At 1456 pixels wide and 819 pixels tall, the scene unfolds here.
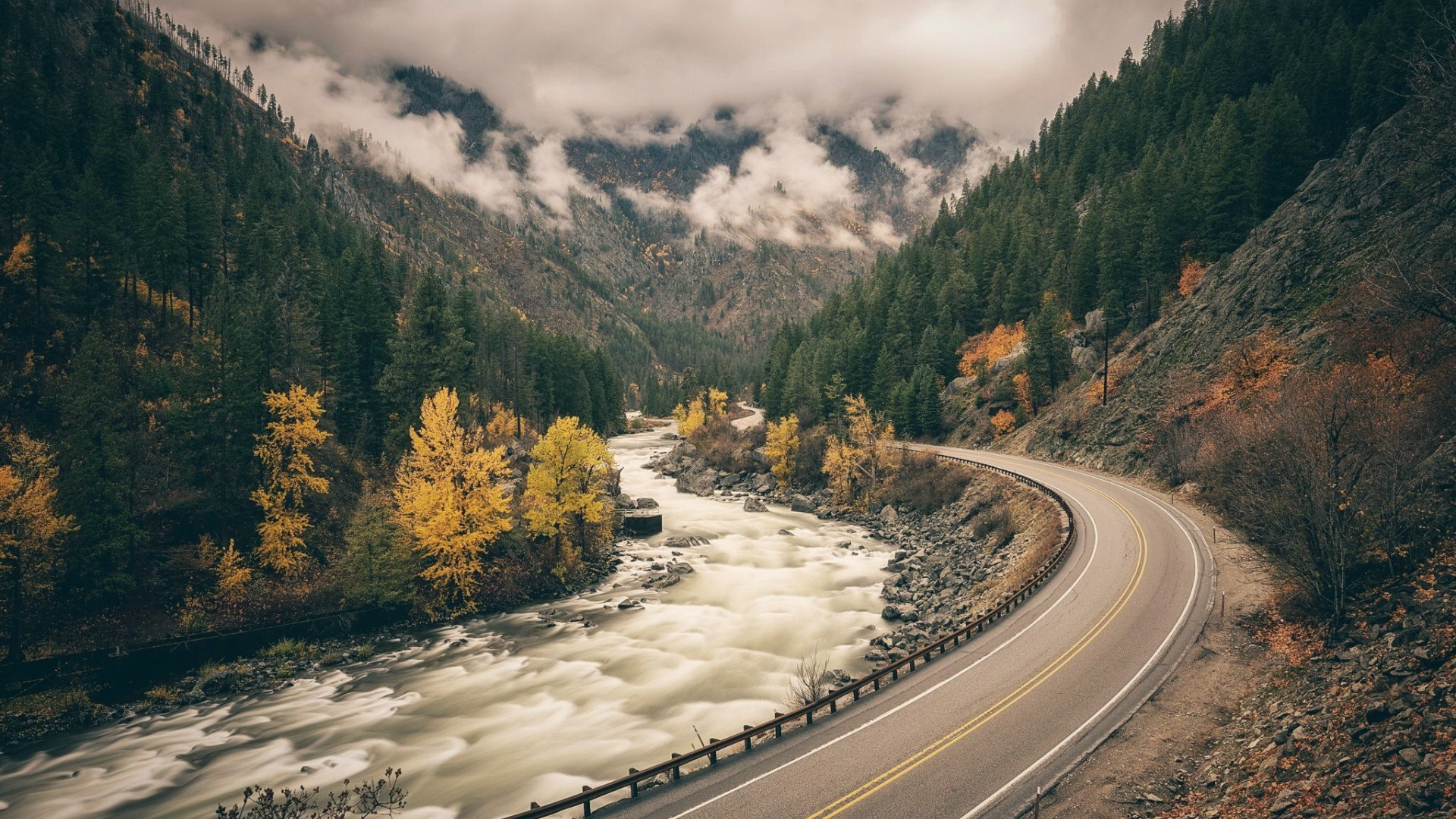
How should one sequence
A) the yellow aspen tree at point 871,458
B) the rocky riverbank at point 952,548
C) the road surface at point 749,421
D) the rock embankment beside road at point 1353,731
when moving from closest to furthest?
the rock embankment beside road at point 1353,731, the rocky riverbank at point 952,548, the yellow aspen tree at point 871,458, the road surface at point 749,421

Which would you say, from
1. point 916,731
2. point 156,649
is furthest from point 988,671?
point 156,649

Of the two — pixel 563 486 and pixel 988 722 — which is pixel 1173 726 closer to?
pixel 988 722

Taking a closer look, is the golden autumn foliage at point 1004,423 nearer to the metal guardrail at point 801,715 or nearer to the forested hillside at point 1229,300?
the forested hillside at point 1229,300

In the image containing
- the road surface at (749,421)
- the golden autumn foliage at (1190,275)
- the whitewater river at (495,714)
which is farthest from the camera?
the road surface at (749,421)

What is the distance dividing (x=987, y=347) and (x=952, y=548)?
146 ft

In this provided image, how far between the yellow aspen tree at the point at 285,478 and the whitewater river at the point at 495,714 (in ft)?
33.4

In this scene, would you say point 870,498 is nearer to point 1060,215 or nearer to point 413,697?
point 413,697

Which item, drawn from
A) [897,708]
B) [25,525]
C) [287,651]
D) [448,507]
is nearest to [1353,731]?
[897,708]

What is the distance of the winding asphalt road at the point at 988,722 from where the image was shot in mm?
13242

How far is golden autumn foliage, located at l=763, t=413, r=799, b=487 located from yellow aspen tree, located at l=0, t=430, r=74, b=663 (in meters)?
58.0

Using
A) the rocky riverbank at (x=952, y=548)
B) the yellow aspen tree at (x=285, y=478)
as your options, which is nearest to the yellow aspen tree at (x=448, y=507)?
the yellow aspen tree at (x=285, y=478)

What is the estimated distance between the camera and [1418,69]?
1276cm

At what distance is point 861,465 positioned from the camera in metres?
60.9

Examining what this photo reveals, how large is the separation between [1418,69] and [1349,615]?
14071mm
